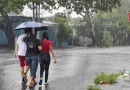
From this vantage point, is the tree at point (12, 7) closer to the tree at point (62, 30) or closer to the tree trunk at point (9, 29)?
the tree trunk at point (9, 29)

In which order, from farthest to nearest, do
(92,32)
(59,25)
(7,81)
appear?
(92,32) < (59,25) < (7,81)

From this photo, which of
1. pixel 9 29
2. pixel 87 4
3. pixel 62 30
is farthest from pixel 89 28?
pixel 9 29

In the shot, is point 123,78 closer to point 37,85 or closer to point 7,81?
point 37,85

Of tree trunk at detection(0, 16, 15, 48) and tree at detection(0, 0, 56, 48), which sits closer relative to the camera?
tree at detection(0, 0, 56, 48)

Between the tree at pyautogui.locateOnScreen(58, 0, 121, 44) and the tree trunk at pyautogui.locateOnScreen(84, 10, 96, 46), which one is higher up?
the tree at pyautogui.locateOnScreen(58, 0, 121, 44)

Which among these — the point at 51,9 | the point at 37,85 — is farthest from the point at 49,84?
the point at 51,9

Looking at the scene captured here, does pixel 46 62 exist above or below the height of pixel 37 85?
above

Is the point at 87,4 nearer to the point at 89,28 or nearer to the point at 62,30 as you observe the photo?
the point at 62,30

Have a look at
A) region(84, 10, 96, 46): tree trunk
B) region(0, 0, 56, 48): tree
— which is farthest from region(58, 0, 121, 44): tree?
region(84, 10, 96, 46): tree trunk

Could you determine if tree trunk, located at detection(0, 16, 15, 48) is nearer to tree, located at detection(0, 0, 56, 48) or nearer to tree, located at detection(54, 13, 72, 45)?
tree, located at detection(0, 0, 56, 48)

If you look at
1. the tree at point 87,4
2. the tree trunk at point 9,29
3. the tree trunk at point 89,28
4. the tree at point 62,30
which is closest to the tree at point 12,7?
the tree trunk at point 9,29

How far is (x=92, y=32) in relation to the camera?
52.1 m

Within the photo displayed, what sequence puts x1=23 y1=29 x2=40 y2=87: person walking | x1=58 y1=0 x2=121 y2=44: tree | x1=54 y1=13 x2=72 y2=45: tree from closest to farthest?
x1=23 y1=29 x2=40 y2=87: person walking, x1=58 y1=0 x2=121 y2=44: tree, x1=54 y1=13 x2=72 y2=45: tree

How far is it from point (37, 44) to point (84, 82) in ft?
7.14
